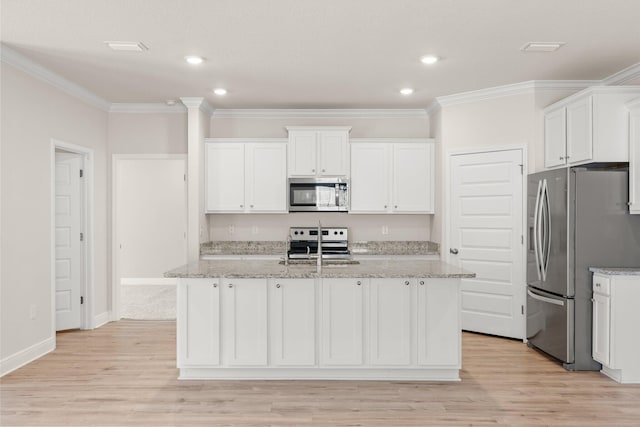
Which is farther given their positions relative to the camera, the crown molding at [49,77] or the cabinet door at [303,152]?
the cabinet door at [303,152]

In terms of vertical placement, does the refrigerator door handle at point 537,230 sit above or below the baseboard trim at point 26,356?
above

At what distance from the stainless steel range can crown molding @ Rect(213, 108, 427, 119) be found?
148 centimetres

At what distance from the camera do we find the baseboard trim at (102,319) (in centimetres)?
559

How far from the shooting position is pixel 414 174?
589 centimetres

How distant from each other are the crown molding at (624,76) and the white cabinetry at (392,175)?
195 cm

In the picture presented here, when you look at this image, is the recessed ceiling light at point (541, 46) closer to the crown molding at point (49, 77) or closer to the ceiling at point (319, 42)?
the ceiling at point (319, 42)

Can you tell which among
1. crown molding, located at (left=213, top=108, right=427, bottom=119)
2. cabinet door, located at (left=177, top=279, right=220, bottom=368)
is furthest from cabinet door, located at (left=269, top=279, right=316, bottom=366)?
crown molding, located at (left=213, top=108, right=427, bottom=119)

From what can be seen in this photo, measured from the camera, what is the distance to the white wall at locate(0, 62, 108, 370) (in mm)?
3967

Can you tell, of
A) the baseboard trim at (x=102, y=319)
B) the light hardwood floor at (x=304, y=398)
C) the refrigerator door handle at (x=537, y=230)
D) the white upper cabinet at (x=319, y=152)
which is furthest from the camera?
the white upper cabinet at (x=319, y=152)

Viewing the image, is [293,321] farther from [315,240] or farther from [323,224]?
[323,224]

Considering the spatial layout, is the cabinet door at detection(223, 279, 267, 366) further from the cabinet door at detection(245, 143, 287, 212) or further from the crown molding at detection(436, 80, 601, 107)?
the crown molding at detection(436, 80, 601, 107)

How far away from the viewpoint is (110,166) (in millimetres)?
5930

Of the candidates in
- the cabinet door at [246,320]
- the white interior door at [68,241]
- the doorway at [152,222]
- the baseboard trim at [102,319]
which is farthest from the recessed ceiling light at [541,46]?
the doorway at [152,222]

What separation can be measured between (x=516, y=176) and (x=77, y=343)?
194 inches
